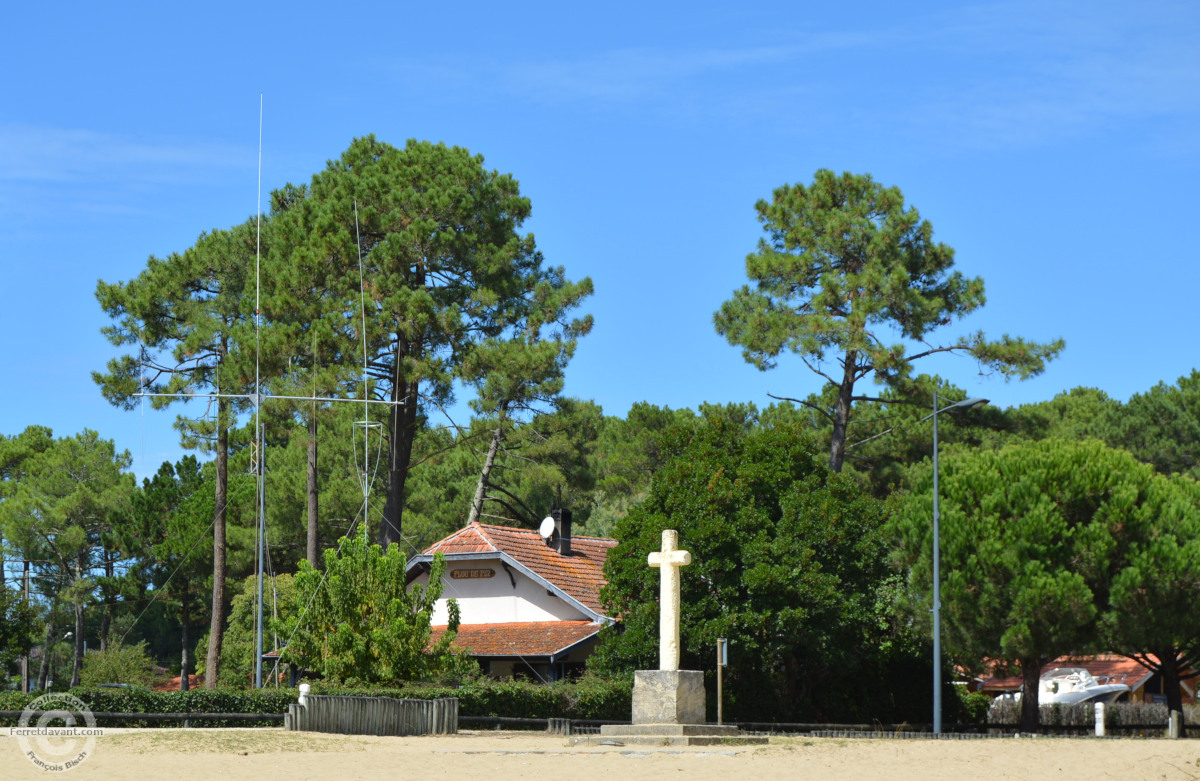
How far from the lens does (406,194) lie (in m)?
41.9

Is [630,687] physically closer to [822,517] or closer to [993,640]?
[822,517]

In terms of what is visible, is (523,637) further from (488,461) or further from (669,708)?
(669,708)

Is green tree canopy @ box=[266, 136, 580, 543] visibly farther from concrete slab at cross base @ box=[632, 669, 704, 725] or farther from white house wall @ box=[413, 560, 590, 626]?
concrete slab at cross base @ box=[632, 669, 704, 725]

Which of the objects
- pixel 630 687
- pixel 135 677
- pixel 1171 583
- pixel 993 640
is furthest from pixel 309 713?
pixel 135 677

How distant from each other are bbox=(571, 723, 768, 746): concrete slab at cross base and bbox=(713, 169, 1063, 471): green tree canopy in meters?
22.3

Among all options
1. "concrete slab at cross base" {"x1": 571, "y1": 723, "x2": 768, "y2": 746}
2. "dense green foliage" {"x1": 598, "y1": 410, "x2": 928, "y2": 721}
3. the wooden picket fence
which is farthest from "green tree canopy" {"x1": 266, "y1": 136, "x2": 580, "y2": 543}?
"concrete slab at cross base" {"x1": 571, "y1": 723, "x2": 768, "y2": 746}

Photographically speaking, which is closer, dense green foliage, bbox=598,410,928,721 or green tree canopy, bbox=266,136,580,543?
dense green foliage, bbox=598,410,928,721

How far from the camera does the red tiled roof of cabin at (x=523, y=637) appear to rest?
35312 mm

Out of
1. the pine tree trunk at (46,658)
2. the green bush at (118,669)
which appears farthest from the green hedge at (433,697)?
the pine tree trunk at (46,658)

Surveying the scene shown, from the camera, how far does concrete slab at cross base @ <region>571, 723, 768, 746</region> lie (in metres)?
21.2

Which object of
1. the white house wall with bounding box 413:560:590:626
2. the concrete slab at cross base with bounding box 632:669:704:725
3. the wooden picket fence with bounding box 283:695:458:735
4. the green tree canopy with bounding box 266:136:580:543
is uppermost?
the green tree canopy with bounding box 266:136:580:543

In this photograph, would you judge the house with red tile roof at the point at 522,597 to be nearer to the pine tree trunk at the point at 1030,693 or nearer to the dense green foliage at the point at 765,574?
the dense green foliage at the point at 765,574

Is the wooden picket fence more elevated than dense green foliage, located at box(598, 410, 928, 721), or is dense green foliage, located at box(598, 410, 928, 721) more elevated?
dense green foliage, located at box(598, 410, 928, 721)

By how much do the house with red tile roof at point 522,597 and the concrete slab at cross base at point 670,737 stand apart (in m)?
12.1
